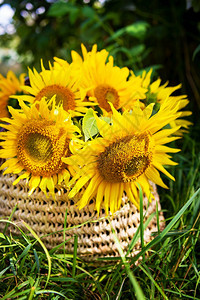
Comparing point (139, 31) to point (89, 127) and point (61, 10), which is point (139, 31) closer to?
point (61, 10)

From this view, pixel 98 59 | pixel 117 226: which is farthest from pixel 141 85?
pixel 117 226

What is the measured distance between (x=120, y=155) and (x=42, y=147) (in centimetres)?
17

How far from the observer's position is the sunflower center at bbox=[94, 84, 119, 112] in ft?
2.40

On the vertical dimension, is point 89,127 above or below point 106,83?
below

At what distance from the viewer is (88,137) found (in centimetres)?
63

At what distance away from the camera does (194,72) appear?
143cm

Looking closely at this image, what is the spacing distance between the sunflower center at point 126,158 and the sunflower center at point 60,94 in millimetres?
153

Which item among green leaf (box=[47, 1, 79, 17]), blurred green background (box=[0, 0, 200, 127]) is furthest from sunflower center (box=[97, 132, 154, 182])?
green leaf (box=[47, 1, 79, 17])

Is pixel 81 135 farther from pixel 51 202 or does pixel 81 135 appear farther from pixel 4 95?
pixel 4 95

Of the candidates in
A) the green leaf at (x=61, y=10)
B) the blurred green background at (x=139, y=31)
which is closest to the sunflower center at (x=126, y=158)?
the blurred green background at (x=139, y=31)

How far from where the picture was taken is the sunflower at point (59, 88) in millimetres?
688

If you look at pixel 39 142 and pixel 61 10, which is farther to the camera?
pixel 61 10

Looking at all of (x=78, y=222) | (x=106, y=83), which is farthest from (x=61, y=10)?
(x=78, y=222)

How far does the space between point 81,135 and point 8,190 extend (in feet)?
0.89
